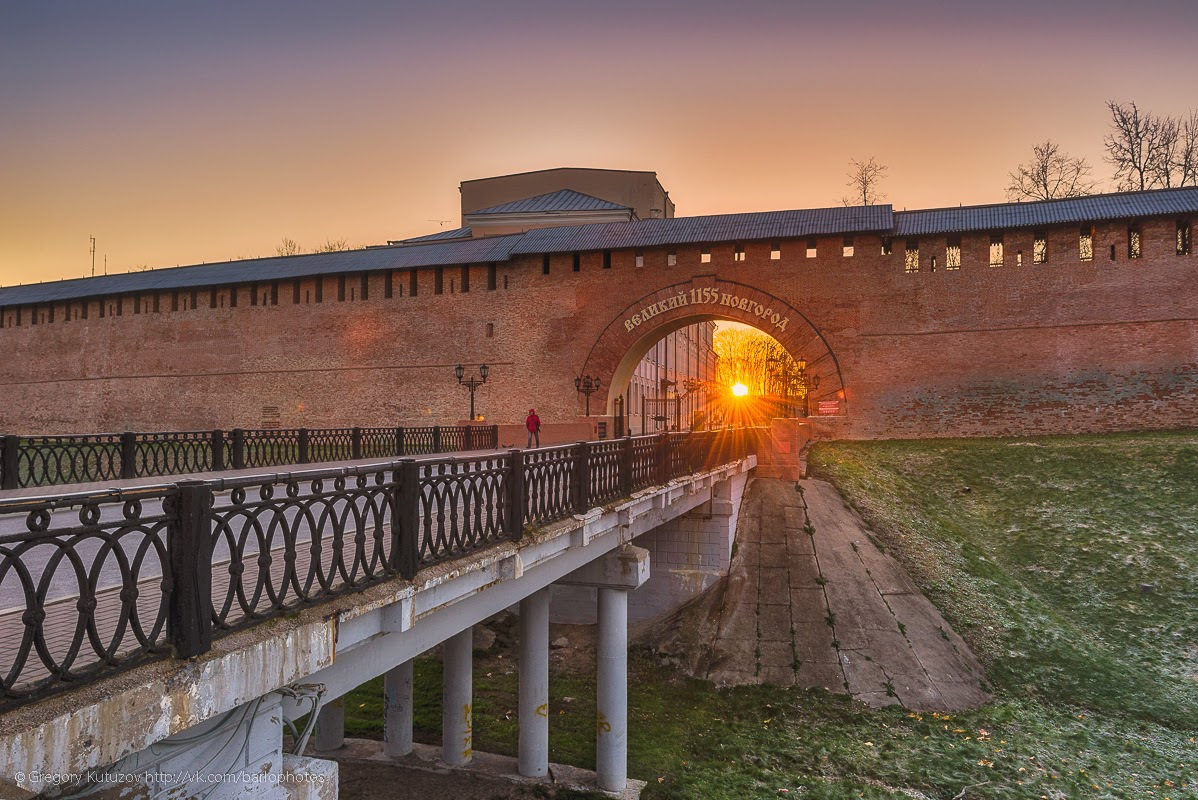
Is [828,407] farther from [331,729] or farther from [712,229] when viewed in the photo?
[331,729]

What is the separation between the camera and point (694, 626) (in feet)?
47.1

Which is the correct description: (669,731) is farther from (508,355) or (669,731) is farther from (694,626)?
(508,355)

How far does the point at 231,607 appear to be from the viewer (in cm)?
373

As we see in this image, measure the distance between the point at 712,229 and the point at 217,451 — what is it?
1937 cm

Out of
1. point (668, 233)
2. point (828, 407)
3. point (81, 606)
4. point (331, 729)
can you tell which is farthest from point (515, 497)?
point (668, 233)

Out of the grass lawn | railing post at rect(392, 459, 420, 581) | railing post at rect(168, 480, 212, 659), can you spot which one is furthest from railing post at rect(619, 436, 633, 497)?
railing post at rect(168, 480, 212, 659)

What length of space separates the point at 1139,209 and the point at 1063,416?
250 inches

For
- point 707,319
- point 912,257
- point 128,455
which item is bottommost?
point 128,455

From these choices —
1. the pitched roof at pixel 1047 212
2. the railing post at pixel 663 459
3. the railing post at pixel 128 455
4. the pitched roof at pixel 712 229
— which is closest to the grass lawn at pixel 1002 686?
the railing post at pixel 663 459

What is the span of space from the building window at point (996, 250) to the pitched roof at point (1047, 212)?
1.50ft

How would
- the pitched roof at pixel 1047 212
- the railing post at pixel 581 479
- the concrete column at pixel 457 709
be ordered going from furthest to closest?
the pitched roof at pixel 1047 212, the concrete column at pixel 457 709, the railing post at pixel 581 479

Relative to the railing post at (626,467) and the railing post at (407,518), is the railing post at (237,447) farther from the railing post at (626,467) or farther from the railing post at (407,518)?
the railing post at (407,518)

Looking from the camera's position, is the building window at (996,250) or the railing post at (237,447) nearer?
the railing post at (237,447)

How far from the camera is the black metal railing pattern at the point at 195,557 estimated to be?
2.73 meters
